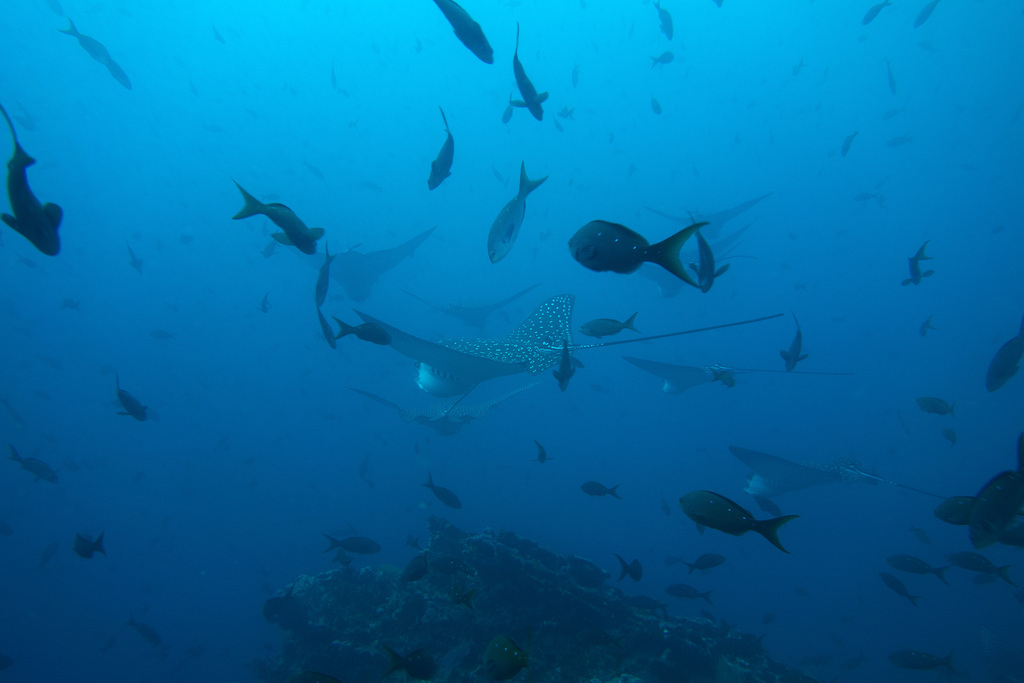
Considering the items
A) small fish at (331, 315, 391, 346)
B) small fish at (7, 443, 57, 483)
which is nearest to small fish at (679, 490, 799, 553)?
small fish at (331, 315, 391, 346)

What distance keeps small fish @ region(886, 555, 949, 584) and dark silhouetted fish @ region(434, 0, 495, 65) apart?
8.05 metres

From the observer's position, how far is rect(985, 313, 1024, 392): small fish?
14.0ft

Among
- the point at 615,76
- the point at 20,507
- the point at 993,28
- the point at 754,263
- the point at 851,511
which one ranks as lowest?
the point at 20,507

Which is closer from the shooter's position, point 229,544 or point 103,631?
point 103,631

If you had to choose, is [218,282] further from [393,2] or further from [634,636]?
[634,636]

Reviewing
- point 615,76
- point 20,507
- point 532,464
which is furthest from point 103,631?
point 615,76

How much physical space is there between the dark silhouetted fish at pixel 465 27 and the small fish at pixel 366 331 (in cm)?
238

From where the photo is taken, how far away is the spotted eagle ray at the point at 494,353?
539cm

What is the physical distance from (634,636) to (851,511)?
24223 mm

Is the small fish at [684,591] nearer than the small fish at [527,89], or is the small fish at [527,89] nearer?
the small fish at [527,89]

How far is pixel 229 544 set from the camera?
18531 mm

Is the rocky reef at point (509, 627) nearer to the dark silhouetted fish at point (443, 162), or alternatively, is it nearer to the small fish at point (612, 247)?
the small fish at point (612, 247)

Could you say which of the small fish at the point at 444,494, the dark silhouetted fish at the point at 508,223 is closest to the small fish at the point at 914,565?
the small fish at the point at 444,494

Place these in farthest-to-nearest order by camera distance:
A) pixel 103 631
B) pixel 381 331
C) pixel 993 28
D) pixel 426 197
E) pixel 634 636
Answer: pixel 426 197
pixel 993 28
pixel 103 631
pixel 634 636
pixel 381 331
